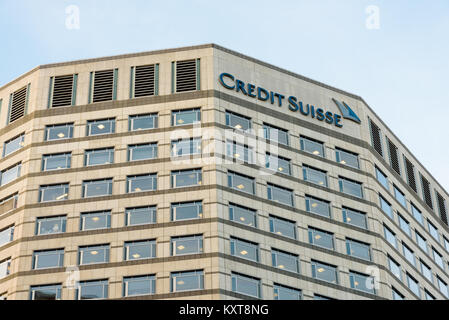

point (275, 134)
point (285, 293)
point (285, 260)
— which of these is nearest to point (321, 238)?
point (285, 260)

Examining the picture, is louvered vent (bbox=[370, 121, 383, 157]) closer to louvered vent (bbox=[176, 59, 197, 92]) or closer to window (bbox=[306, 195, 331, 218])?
window (bbox=[306, 195, 331, 218])

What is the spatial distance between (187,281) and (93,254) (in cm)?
846

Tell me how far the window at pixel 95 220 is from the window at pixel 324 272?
17.5 metres

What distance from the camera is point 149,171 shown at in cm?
7425

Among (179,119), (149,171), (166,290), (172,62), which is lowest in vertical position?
(166,290)

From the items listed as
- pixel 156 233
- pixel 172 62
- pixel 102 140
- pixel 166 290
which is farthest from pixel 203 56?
pixel 166 290

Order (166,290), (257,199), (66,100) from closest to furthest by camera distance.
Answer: (166,290)
(257,199)
(66,100)

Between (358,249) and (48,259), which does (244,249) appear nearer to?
(358,249)

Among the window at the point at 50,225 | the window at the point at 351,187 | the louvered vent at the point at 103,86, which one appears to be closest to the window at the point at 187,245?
the window at the point at 50,225

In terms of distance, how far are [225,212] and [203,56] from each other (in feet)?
53.5

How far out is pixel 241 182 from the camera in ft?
242

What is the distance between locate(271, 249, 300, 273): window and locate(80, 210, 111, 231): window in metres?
13.9

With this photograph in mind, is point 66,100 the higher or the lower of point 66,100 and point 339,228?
the higher

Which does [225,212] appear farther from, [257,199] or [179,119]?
[179,119]
